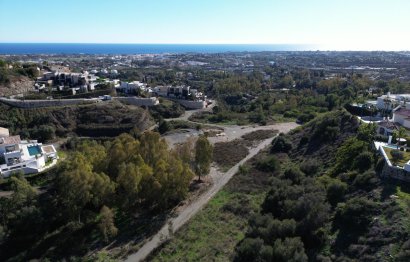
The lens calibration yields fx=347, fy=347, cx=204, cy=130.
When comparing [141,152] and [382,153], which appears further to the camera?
[141,152]

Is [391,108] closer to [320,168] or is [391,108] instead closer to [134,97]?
[320,168]

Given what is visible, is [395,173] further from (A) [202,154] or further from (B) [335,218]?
(A) [202,154]

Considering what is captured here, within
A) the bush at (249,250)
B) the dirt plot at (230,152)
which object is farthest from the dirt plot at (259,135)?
the bush at (249,250)

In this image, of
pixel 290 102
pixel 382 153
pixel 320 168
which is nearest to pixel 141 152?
pixel 320 168

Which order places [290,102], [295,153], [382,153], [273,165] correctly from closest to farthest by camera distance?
[382,153] → [273,165] → [295,153] → [290,102]

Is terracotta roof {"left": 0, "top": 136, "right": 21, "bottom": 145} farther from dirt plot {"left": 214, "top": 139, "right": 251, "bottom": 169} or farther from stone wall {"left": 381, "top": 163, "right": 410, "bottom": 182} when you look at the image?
stone wall {"left": 381, "top": 163, "right": 410, "bottom": 182}

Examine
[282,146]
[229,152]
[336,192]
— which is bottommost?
[229,152]

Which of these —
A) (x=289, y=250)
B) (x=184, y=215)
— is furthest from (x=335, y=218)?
(x=184, y=215)

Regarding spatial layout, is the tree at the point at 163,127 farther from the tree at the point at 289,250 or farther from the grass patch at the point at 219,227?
the tree at the point at 289,250
